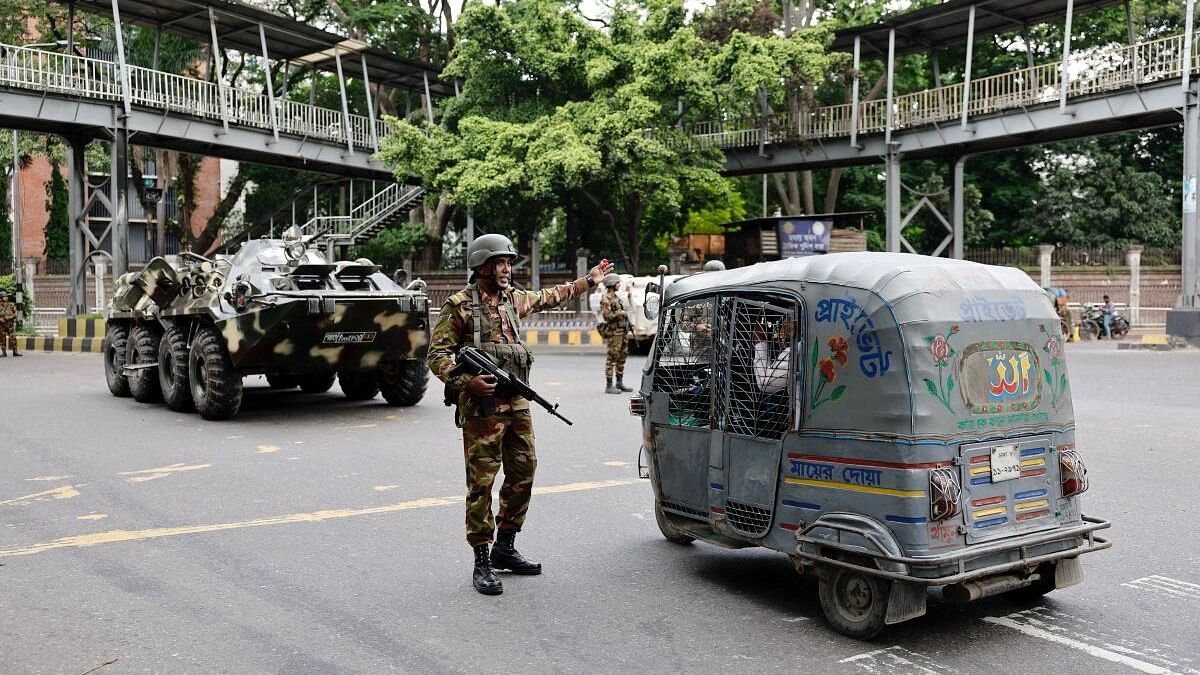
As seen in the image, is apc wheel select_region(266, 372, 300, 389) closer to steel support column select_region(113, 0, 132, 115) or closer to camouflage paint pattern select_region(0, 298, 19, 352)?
camouflage paint pattern select_region(0, 298, 19, 352)

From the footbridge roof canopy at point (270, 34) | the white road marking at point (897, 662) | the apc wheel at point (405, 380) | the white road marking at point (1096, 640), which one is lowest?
the white road marking at point (897, 662)

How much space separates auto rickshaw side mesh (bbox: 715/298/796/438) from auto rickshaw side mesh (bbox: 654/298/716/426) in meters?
0.13

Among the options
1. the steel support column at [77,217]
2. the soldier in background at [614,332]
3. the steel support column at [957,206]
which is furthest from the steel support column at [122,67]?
the steel support column at [957,206]

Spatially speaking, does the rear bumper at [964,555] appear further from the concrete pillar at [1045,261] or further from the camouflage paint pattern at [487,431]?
the concrete pillar at [1045,261]

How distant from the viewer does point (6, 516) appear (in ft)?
23.7

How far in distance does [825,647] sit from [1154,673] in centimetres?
126

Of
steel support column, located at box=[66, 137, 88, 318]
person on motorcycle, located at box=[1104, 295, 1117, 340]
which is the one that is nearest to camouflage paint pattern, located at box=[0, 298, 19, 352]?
steel support column, located at box=[66, 137, 88, 318]

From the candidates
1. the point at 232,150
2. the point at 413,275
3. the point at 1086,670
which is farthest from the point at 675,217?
the point at 1086,670

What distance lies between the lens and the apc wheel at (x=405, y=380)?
1327cm

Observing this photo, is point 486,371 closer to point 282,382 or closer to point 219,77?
point 282,382

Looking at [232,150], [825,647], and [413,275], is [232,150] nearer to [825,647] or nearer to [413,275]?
[413,275]

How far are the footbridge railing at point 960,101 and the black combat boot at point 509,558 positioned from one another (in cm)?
2296

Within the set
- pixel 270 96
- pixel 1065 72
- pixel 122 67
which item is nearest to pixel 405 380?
pixel 122 67

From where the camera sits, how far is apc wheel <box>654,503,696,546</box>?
20.0 ft
